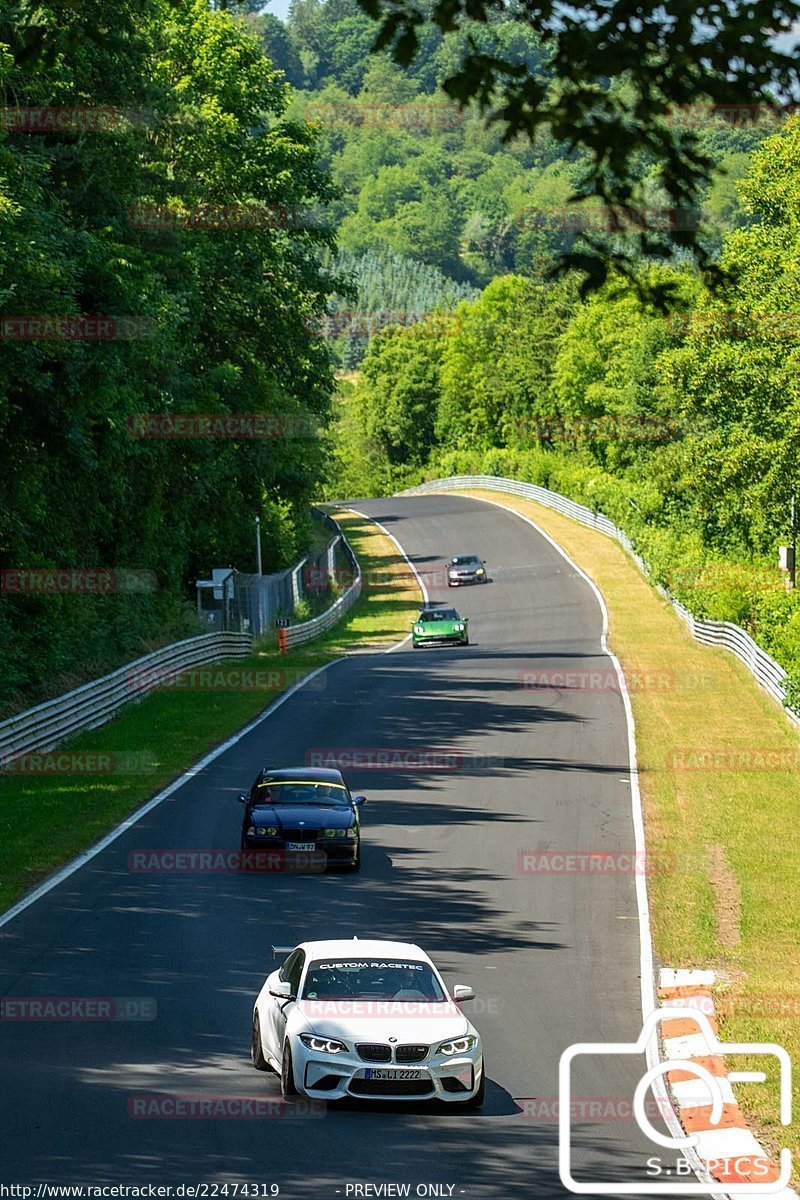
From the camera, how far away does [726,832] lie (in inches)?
1074

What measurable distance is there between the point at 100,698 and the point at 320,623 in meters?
26.4

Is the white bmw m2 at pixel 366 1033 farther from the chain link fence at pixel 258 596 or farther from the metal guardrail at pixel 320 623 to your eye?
the metal guardrail at pixel 320 623

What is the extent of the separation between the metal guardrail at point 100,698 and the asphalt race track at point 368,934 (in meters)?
3.45

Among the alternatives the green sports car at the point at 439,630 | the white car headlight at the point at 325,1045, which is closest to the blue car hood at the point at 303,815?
the white car headlight at the point at 325,1045

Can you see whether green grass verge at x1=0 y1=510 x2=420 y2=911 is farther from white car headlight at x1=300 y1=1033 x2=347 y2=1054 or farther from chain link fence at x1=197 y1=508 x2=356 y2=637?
white car headlight at x1=300 y1=1033 x2=347 y2=1054

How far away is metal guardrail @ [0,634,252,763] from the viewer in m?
31.7

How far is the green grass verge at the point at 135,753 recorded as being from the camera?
2481cm

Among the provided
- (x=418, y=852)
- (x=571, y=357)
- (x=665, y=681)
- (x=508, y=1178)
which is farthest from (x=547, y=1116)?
(x=571, y=357)

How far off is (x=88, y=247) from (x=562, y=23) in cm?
2731

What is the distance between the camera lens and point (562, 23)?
7.84 metres

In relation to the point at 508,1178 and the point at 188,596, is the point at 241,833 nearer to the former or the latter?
the point at 508,1178

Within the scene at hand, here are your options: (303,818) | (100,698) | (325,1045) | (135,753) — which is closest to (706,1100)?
(325,1045)

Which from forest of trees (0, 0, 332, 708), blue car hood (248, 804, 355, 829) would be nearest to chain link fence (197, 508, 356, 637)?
forest of trees (0, 0, 332, 708)

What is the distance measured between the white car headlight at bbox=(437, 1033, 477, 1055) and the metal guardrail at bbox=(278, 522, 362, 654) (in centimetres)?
4378
